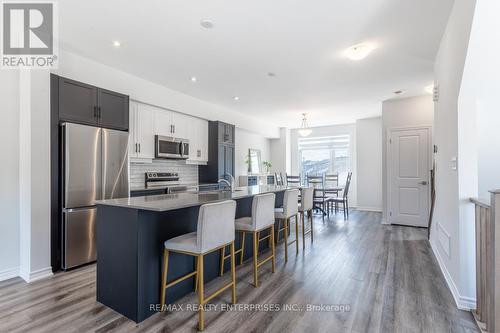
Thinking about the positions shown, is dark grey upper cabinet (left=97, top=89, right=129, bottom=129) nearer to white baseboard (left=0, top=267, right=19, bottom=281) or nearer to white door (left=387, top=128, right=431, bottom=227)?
white baseboard (left=0, top=267, right=19, bottom=281)

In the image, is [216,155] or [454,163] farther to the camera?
[216,155]

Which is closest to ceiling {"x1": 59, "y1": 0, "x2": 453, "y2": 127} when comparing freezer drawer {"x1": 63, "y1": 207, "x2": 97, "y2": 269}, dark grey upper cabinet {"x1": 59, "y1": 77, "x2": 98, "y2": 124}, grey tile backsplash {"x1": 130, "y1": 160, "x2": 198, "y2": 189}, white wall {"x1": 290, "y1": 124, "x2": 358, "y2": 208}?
dark grey upper cabinet {"x1": 59, "y1": 77, "x2": 98, "y2": 124}

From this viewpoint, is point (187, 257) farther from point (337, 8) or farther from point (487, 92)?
point (487, 92)

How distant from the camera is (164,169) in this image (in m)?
5.04

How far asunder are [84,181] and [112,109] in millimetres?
1085

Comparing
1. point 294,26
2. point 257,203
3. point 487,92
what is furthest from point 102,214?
point 487,92

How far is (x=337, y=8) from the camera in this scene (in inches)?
97.7

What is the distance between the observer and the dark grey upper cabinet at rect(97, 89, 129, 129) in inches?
136

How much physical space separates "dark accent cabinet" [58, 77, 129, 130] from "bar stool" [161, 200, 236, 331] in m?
2.27

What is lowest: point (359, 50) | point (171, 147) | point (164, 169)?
point (164, 169)

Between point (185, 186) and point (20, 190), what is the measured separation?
234cm

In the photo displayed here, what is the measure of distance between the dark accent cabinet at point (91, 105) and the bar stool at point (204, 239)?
2.27 m

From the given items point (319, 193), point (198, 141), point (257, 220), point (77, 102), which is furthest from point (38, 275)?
point (319, 193)

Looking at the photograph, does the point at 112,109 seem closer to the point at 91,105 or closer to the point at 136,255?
the point at 91,105
